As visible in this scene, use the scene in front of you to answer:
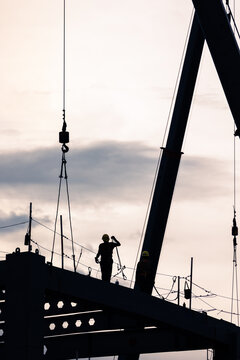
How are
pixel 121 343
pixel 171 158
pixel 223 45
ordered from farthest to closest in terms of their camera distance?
pixel 171 158
pixel 223 45
pixel 121 343

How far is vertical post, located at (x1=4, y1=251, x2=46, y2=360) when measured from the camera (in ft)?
100

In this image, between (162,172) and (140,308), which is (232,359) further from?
(162,172)

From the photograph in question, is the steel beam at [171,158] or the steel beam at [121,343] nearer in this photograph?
the steel beam at [121,343]

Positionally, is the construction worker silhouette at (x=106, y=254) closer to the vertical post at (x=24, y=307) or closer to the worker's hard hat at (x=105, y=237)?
the worker's hard hat at (x=105, y=237)

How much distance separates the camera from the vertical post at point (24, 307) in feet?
100

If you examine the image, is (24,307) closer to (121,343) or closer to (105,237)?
(105,237)

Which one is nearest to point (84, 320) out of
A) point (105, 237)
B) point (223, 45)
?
point (105, 237)

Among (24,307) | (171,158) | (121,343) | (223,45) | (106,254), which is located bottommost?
(24,307)

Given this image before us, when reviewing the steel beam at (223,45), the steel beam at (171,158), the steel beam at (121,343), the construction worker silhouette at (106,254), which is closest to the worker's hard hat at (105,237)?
the construction worker silhouette at (106,254)

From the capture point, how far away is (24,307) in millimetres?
30703

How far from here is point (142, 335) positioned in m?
37.2

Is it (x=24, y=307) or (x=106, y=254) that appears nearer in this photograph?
(x=24, y=307)

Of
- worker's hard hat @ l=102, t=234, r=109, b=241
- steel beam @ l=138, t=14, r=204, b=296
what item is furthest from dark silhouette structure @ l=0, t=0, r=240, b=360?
steel beam @ l=138, t=14, r=204, b=296

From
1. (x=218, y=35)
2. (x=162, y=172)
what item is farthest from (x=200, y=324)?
(x=162, y=172)
